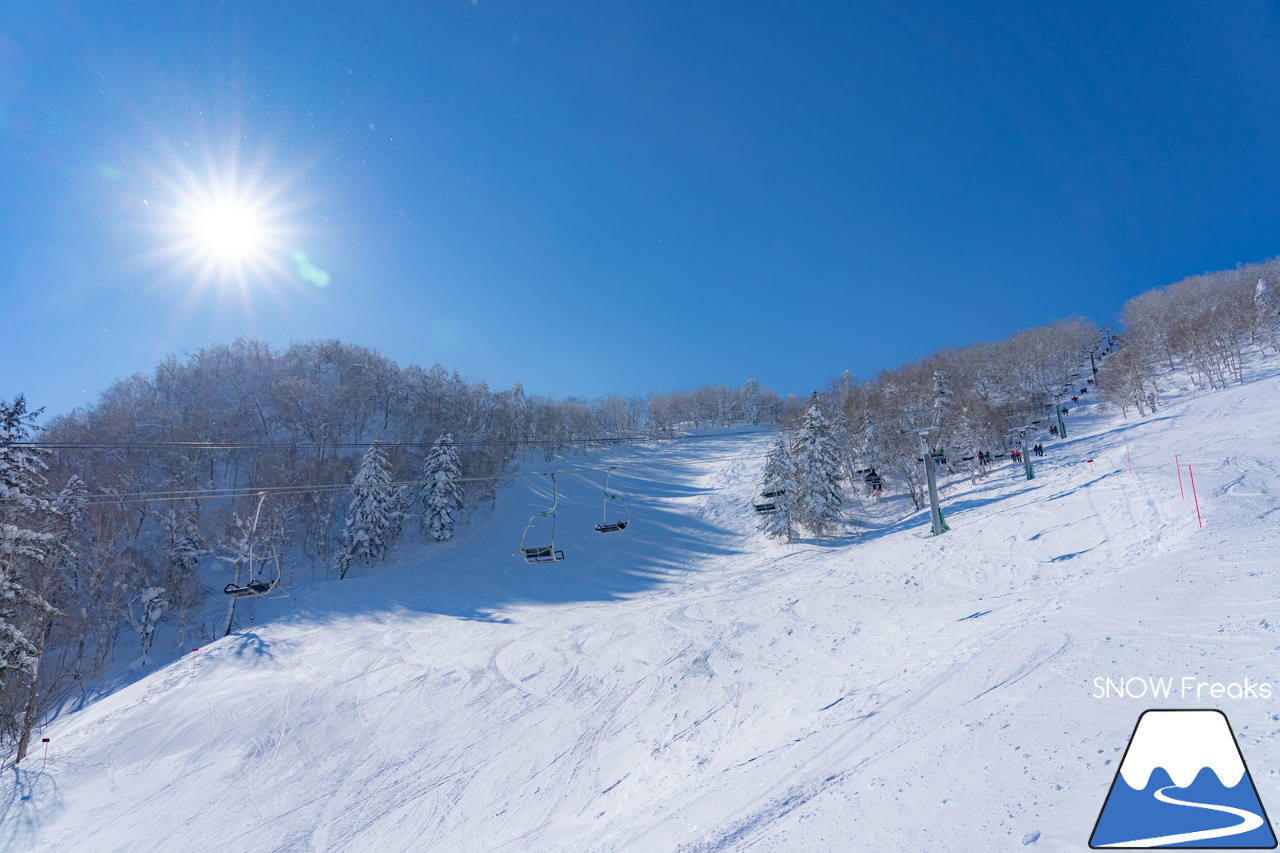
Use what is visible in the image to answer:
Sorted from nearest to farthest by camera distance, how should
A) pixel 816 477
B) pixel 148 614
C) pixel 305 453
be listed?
pixel 148 614 < pixel 816 477 < pixel 305 453

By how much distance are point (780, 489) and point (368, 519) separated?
100ft

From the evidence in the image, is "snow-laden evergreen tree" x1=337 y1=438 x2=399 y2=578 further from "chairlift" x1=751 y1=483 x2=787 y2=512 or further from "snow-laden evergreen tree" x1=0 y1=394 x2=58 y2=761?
"chairlift" x1=751 y1=483 x2=787 y2=512

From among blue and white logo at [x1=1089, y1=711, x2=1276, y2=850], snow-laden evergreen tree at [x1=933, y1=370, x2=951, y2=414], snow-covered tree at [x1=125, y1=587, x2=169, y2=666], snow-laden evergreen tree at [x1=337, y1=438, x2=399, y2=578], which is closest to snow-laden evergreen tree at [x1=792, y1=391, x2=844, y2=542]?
snow-laden evergreen tree at [x1=933, y1=370, x2=951, y2=414]

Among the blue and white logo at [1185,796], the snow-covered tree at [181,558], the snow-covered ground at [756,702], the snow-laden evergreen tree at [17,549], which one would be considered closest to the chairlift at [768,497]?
the snow-covered ground at [756,702]

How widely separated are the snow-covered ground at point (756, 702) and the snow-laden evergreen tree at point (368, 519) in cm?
916

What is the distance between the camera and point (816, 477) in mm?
31547

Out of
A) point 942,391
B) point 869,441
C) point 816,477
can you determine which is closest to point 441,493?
point 816,477

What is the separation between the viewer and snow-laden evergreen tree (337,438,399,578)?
3582 cm

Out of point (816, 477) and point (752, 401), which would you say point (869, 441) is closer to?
point (816, 477)

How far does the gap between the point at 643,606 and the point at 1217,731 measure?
19.5m

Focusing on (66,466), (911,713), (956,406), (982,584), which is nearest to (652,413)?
(956,406)

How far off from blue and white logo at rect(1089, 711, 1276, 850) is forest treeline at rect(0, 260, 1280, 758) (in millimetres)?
12631

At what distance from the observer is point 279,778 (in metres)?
A: 12.2

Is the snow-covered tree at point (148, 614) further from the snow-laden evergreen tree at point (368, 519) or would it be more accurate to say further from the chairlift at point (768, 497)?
the chairlift at point (768, 497)
